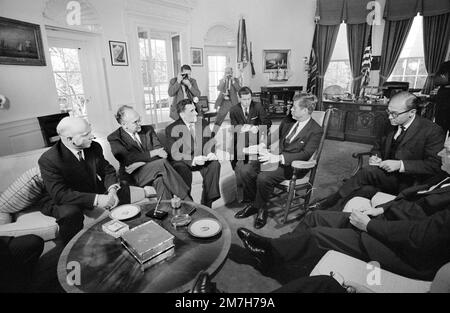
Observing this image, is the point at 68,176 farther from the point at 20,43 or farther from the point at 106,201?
the point at 20,43

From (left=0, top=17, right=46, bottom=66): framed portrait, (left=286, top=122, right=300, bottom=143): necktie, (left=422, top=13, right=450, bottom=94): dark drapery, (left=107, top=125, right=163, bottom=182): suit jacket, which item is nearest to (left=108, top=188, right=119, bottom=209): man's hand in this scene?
(left=107, top=125, right=163, bottom=182): suit jacket

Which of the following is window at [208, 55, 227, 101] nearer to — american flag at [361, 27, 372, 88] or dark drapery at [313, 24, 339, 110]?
dark drapery at [313, 24, 339, 110]

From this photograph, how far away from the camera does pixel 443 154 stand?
168cm

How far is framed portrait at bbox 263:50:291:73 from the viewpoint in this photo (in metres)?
7.36

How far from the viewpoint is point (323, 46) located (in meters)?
7.31

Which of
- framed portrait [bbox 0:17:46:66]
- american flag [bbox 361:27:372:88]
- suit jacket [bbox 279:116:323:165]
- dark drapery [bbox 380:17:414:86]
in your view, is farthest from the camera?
american flag [bbox 361:27:372:88]

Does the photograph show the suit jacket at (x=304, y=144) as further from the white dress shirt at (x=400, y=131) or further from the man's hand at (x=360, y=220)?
the man's hand at (x=360, y=220)

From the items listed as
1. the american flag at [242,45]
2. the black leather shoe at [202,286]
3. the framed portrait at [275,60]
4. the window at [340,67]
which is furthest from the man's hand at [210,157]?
the window at [340,67]

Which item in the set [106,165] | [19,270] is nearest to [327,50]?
[106,165]

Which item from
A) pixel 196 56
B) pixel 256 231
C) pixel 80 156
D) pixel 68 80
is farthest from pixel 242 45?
pixel 80 156

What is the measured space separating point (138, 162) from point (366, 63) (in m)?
6.35

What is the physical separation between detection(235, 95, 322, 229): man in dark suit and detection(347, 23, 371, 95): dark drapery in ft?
16.4
